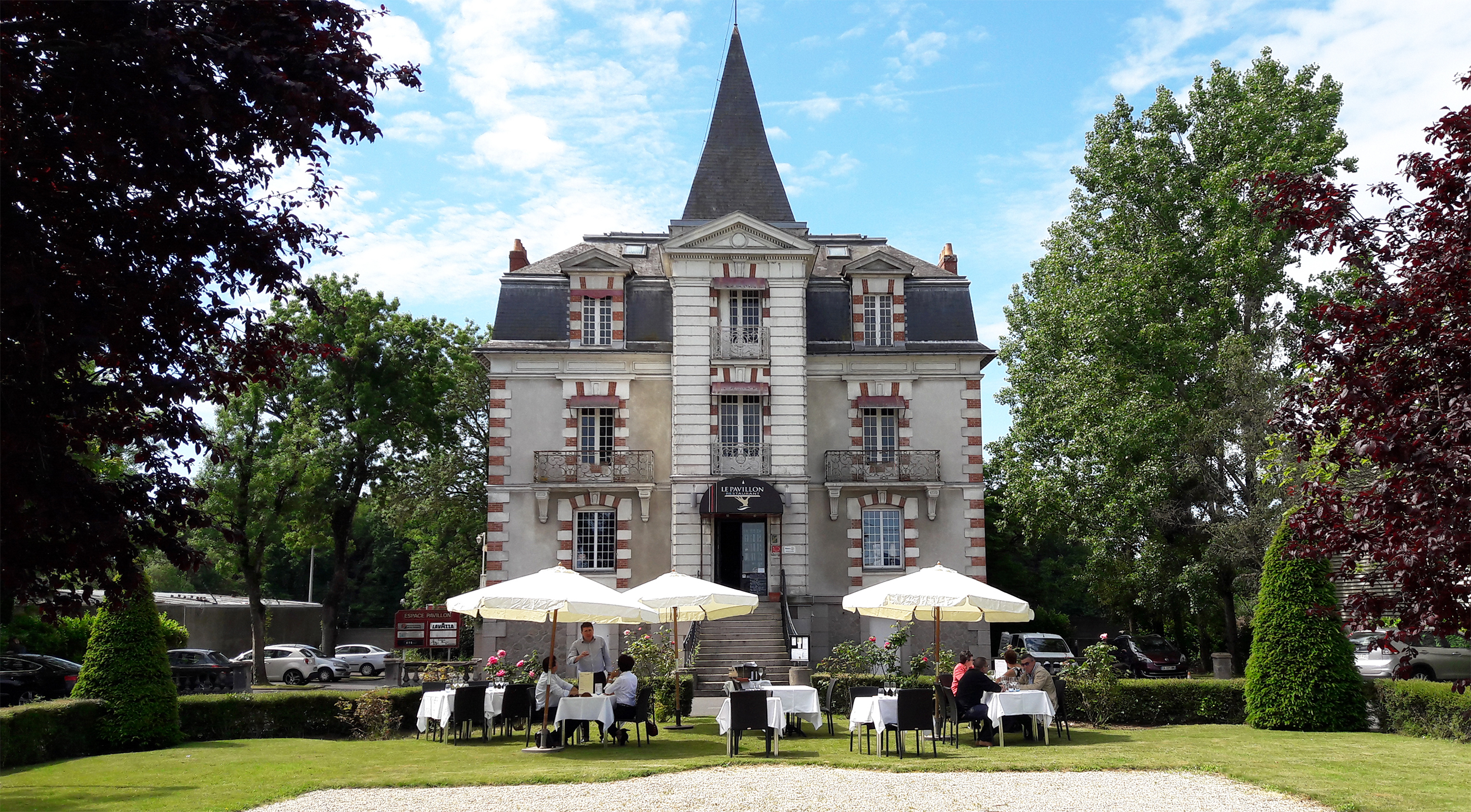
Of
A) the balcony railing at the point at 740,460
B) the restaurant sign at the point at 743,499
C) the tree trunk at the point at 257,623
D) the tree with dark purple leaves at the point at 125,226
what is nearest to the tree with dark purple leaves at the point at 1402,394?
the tree with dark purple leaves at the point at 125,226

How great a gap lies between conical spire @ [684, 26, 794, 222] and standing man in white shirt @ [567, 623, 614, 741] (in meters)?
18.1

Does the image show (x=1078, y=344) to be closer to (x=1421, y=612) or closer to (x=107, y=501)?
(x=1421, y=612)

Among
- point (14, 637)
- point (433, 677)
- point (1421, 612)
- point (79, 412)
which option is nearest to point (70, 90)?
point (79, 412)

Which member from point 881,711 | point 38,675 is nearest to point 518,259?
point 38,675

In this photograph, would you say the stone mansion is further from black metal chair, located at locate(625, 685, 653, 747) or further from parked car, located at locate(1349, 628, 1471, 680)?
black metal chair, located at locate(625, 685, 653, 747)

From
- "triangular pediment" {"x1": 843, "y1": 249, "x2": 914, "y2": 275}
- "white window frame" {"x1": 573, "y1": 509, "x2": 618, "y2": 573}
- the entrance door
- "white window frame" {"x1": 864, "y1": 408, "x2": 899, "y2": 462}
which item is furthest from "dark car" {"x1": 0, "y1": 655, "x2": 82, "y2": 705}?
"triangular pediment" {"x1": 843, "y1": 249, "x2": 914, "y2": 275}

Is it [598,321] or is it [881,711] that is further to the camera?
[598,321]

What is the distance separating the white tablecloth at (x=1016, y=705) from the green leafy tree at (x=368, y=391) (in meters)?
27.9

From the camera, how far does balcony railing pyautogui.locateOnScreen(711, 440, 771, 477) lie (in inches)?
1153

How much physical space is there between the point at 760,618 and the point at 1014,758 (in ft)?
47.0

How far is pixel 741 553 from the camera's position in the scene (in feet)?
97.4

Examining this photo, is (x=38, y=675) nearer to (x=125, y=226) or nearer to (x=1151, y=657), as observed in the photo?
(x=125, y=226)

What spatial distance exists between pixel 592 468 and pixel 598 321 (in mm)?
4071

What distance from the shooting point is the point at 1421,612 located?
23.8 ft
